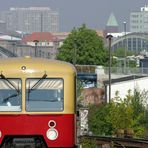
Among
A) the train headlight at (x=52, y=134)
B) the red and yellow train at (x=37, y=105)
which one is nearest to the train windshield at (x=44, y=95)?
the red and yellow train at (x=37, y=105)

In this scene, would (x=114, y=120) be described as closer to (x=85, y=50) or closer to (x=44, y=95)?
(x=44, y=95)

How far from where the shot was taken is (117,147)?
91.5ft

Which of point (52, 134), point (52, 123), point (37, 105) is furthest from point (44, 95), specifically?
point (52, 134)

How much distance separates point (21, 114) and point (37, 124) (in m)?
0.40

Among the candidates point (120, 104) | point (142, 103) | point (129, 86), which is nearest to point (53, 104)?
point (120, 104)

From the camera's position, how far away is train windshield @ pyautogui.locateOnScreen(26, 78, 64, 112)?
624 inches

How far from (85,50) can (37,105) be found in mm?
98370

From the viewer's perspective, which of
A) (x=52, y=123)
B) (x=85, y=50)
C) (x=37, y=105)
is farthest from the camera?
(x=85, y=50)

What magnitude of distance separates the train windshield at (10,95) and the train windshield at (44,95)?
19 cm

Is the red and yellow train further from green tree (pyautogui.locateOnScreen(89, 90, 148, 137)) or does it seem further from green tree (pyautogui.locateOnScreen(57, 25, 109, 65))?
green tree (pyautogui.locateOnScreen(57, 25, 109, 65))

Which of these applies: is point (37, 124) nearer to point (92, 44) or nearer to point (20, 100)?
point (20, 100)

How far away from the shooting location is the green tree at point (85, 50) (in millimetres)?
112500

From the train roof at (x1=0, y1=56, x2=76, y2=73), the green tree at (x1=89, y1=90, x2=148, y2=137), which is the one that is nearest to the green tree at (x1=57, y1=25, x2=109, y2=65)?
the green tree at (x1=89, y1=90, x2=148, y2=137)

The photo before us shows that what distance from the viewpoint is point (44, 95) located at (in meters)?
15.9
